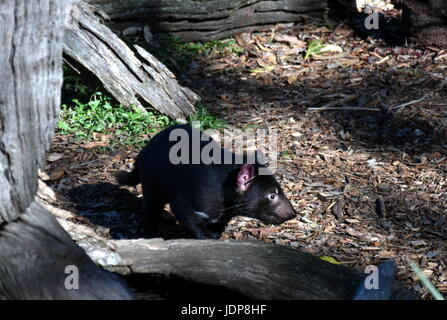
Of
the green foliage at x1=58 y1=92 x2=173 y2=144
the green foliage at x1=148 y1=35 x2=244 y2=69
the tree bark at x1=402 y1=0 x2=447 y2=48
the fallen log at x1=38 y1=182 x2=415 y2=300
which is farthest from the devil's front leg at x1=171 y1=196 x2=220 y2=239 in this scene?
the tree bark at x1=402 y1=0 x2=447 y2=48

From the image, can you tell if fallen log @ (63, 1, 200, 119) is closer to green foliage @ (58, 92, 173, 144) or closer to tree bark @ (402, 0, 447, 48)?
green foliage @ (58, 92, 173, 144)

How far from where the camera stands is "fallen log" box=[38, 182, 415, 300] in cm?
303

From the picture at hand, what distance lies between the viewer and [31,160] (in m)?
2.74

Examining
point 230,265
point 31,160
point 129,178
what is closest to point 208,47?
point 129,178

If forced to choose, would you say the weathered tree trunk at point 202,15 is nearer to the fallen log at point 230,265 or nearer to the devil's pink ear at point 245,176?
the devil's pink ear at point 245,176

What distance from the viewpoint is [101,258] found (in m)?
3.14

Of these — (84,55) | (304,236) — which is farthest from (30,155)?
(84,55)

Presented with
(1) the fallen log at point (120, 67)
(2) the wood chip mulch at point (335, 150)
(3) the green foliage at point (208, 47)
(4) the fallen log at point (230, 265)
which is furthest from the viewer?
(3) the green foliage at point (208, 47)

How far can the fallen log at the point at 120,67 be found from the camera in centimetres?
539

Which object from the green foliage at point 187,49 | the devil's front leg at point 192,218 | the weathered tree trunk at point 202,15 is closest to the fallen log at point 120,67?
the green foliage at point 187,49

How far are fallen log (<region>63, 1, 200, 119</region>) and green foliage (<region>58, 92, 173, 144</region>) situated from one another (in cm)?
9

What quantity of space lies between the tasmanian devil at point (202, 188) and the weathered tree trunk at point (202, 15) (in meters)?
2.85

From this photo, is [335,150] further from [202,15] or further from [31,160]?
[31,160]
